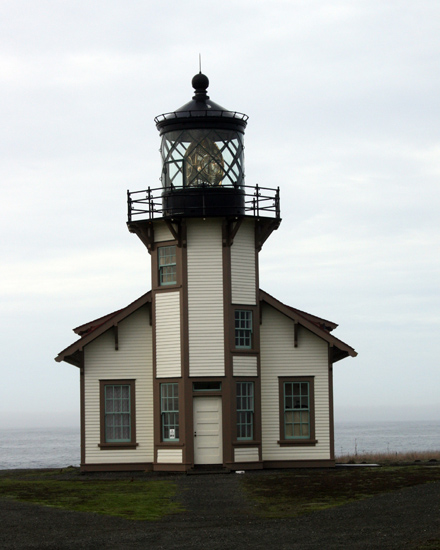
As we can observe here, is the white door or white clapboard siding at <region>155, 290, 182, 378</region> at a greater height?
white clapboard siding at <region>155, 290, 182, 378</region>

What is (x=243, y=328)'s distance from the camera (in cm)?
2834

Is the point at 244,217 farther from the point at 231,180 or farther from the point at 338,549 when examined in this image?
the point at 338,549

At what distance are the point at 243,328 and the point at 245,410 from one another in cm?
226

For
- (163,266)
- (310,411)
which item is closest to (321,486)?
(310,411)

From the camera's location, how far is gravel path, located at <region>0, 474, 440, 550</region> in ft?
50.5

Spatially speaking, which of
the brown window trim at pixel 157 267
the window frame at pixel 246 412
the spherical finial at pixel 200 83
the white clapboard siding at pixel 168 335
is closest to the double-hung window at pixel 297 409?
the window frame at pixel 246 412

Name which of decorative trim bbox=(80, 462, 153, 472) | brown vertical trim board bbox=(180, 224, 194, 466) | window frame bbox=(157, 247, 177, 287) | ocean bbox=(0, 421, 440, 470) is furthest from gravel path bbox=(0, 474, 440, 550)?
ocean bbox=(0, 421, 440, 470)

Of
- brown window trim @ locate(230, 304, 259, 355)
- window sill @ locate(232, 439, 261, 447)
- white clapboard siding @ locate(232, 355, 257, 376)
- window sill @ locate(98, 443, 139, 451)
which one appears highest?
brown window trim @ locate(230, 304, 259, 355)

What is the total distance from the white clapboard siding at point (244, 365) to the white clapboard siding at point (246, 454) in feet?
6.71

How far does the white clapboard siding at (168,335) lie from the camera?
91.5 ft

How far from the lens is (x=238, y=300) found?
92.4 ft

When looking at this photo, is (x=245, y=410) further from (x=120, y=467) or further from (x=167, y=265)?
(x=167, y=265)

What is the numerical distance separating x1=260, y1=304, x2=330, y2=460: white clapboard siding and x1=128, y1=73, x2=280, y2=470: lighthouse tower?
22.3 inches

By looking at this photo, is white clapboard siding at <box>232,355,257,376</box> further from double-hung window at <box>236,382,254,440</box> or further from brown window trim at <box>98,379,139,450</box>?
brown window trim at <box>98,379,139,450</box>
